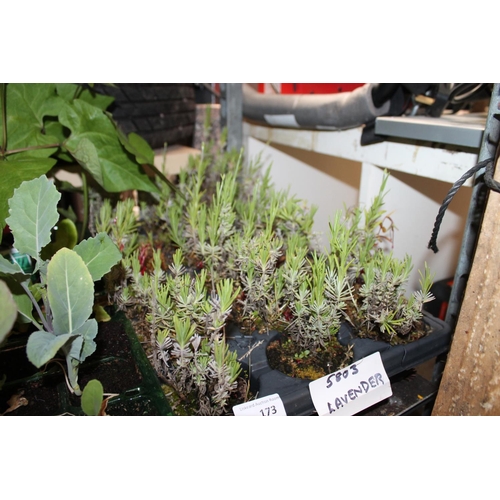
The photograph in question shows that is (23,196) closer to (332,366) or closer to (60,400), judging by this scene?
(60,400)

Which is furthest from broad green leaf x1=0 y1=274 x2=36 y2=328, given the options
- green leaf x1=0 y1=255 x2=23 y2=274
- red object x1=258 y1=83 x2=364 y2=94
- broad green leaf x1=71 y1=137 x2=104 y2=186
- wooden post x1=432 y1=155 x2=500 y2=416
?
red object x1=258 y1=83 x2=364 y2=94

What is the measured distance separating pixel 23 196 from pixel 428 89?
2.35 ft

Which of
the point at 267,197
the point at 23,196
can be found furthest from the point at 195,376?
the point at 267,197

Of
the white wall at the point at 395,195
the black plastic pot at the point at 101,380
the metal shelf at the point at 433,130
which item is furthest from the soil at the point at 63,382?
the metal shelf at the point at 433,130

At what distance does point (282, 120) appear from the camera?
0.99 m

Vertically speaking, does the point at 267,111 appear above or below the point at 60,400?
above

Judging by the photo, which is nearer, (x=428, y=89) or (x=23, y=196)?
(x=23, y=196)

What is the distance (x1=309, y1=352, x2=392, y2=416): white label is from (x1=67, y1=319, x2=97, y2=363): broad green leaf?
258 mm

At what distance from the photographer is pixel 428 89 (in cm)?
79

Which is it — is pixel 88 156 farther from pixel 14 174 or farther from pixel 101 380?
pixel 101 380

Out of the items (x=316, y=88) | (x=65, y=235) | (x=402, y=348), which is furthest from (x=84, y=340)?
(x=316, y=88)

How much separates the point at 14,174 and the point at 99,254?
200mm

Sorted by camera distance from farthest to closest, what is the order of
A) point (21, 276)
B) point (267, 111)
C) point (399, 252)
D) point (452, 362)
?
1. point (267, 111)
2. point (399, 252)
3. point (452, 362)
4. point (21, 276)

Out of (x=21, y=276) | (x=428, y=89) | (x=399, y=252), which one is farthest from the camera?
(x=399, y=252)
